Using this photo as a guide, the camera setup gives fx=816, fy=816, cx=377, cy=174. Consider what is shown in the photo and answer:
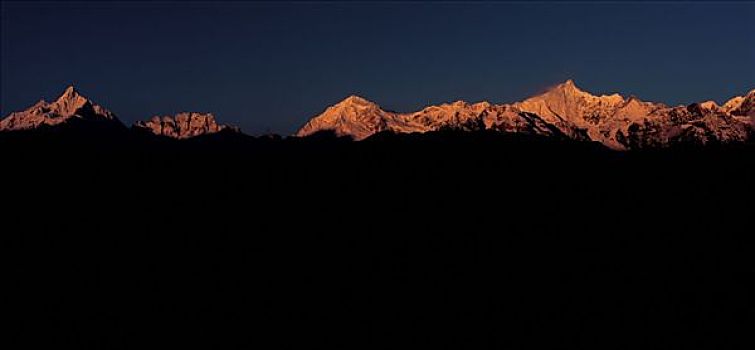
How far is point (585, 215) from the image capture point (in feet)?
617

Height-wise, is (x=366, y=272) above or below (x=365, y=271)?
below

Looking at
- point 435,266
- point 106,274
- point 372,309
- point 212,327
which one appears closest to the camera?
point 212,327

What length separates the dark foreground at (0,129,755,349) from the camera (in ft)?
368

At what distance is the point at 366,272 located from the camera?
140875 millimetres

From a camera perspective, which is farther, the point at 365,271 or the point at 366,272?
the point at 365,271

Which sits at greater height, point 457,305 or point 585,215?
point 585,215

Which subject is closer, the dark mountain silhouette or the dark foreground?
the dark foreground

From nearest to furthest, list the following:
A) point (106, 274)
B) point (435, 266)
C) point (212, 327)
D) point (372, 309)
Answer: point (212, 327), point (372, 309), point (106, 274), point (435, 266)

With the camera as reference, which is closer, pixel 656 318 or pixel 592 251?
pixel 656 318

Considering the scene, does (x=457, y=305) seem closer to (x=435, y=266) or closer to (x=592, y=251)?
(x=435, y=266)

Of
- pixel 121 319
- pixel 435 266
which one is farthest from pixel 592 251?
pixel 121 319

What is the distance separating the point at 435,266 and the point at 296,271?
2547 cm

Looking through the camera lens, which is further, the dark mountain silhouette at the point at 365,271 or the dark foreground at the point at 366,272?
the dark mountain silhouette at the point at 365,271

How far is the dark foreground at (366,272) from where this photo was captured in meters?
112
